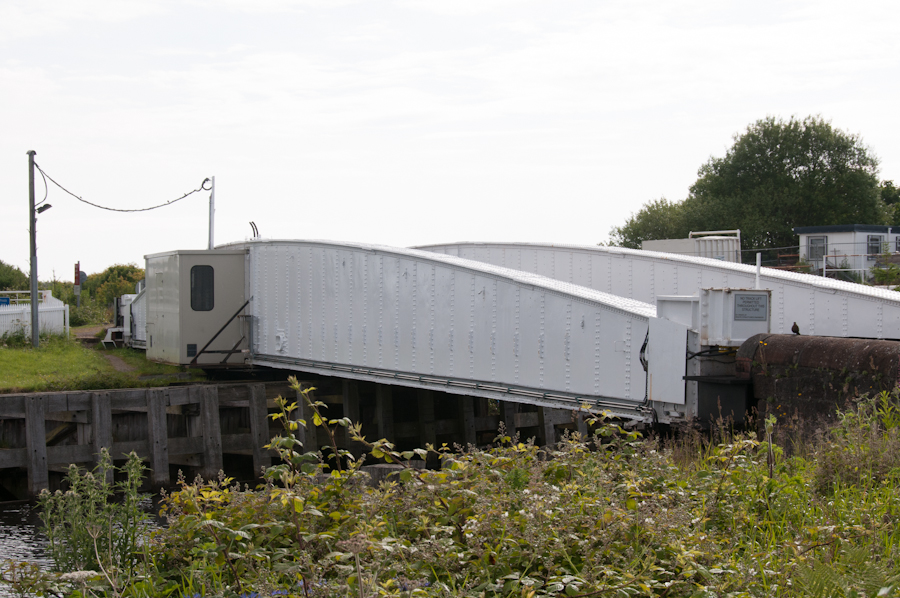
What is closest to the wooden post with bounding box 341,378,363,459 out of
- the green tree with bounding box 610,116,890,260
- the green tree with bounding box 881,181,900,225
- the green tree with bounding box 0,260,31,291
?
the green tree with bounding box 0,260,31,291

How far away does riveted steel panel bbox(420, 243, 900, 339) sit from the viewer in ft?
41.6

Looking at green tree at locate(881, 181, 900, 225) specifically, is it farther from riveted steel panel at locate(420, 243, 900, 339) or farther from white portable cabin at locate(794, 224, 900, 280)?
riveted steel panel at locate(420, 243, 900, 339)

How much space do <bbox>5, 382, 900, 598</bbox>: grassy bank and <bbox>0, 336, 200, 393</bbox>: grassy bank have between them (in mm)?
12738

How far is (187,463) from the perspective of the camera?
54.0 ft

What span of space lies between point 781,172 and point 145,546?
57286 mm

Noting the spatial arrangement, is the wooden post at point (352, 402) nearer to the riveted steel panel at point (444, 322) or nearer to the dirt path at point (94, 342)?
the riveted steel panel at point (444, 322)

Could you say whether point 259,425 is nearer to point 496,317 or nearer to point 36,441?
point 36,441

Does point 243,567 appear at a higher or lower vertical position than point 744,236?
lower

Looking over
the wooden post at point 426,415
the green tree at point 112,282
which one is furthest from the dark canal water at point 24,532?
the green tree at point 112,282

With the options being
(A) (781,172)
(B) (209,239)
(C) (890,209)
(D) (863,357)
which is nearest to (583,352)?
(D) (863,357)

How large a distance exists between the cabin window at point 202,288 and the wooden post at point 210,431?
2.39 metres

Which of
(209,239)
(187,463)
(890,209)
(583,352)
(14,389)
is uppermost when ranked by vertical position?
(890,209)

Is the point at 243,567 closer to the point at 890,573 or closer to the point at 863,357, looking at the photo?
the point at 890,573

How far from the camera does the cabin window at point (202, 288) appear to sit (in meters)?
18.3
